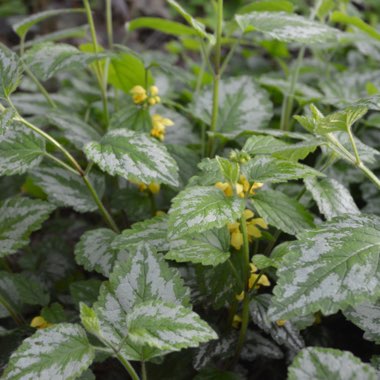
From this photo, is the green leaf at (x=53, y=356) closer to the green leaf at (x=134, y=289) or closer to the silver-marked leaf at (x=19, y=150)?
the green leaf at (x=134, y=289)

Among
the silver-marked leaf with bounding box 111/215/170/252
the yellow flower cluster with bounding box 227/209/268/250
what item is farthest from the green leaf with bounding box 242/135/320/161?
the silver-marked leaf with bounding box 111/215/170/252

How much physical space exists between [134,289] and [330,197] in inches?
18.3

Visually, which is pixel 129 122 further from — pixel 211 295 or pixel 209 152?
pixel 211 295

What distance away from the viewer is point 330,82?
1.72m

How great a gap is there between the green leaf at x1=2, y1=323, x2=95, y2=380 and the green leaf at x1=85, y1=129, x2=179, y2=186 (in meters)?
0.32

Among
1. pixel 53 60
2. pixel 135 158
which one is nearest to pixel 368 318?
pixel 135 158

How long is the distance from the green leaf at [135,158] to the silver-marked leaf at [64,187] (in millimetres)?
237

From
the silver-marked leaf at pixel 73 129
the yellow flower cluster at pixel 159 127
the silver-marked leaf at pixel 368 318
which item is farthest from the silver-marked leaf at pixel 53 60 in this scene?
the silver-marked leaf at pixel 368 318

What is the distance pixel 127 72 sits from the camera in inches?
60.7

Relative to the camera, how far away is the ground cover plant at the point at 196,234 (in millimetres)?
784

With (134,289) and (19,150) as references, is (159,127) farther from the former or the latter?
(134,289)

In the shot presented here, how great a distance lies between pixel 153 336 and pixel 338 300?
Answer: 29 centimetres

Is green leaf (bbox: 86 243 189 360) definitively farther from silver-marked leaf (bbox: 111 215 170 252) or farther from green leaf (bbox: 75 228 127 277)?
green leaf (bbox: 75 228 127 277)

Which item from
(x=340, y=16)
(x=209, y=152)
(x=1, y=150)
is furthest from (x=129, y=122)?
(x=340, y=16)
